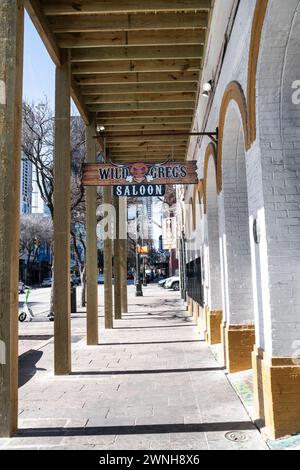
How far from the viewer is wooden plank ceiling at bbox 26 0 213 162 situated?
669 centimetres

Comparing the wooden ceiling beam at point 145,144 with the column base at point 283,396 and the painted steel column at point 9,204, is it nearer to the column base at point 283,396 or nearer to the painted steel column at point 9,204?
the painted steel column at point 9,204

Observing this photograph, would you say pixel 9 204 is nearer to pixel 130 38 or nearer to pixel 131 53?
pixel 130 38

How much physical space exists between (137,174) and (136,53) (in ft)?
7.86

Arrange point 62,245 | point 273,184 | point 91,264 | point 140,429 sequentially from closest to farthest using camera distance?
point 273,184
point 140,429
point 62,245
point 91,264

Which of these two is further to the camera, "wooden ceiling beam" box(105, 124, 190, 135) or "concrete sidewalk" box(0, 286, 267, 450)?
"wooden ceiling beam" box(105, 124, 190, 135)

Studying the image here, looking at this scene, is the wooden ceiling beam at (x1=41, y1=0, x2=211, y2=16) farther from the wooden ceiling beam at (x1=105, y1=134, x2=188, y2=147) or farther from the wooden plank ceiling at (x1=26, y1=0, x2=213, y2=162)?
the wooden ceiling beam at (x1=105, y1=134, x2=188, y2=147)

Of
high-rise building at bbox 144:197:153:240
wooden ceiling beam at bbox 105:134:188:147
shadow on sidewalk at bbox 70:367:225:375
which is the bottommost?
shadow on sidewalk at bbox 70:367:225:375

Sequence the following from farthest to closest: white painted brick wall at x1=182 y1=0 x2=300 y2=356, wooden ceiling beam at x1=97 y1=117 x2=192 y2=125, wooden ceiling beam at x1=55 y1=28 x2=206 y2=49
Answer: wooden ceiling beam at x1=97 y1=117 x2=192 y2=125 < wooden ceiling beam at x1=55 y1=28 x2=206 y2=49 < white painted brick wall at x1=182 y1=0 x2=300 y2=356

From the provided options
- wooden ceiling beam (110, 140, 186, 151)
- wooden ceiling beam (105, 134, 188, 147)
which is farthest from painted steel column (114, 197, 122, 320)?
wooden ceiling beam (105, 134, 188, 147)

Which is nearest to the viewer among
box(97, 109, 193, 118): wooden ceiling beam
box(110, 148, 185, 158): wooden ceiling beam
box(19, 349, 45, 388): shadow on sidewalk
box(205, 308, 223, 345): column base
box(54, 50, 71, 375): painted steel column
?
box(19, 349, 45, 388): shadow on sidewalk

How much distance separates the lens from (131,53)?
8102 mm

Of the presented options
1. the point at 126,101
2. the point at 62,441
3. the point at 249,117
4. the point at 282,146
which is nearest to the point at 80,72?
the point at 126,101

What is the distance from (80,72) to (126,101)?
1.65 metres

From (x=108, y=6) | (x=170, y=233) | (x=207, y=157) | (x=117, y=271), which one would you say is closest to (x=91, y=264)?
(x=207, y=157)
